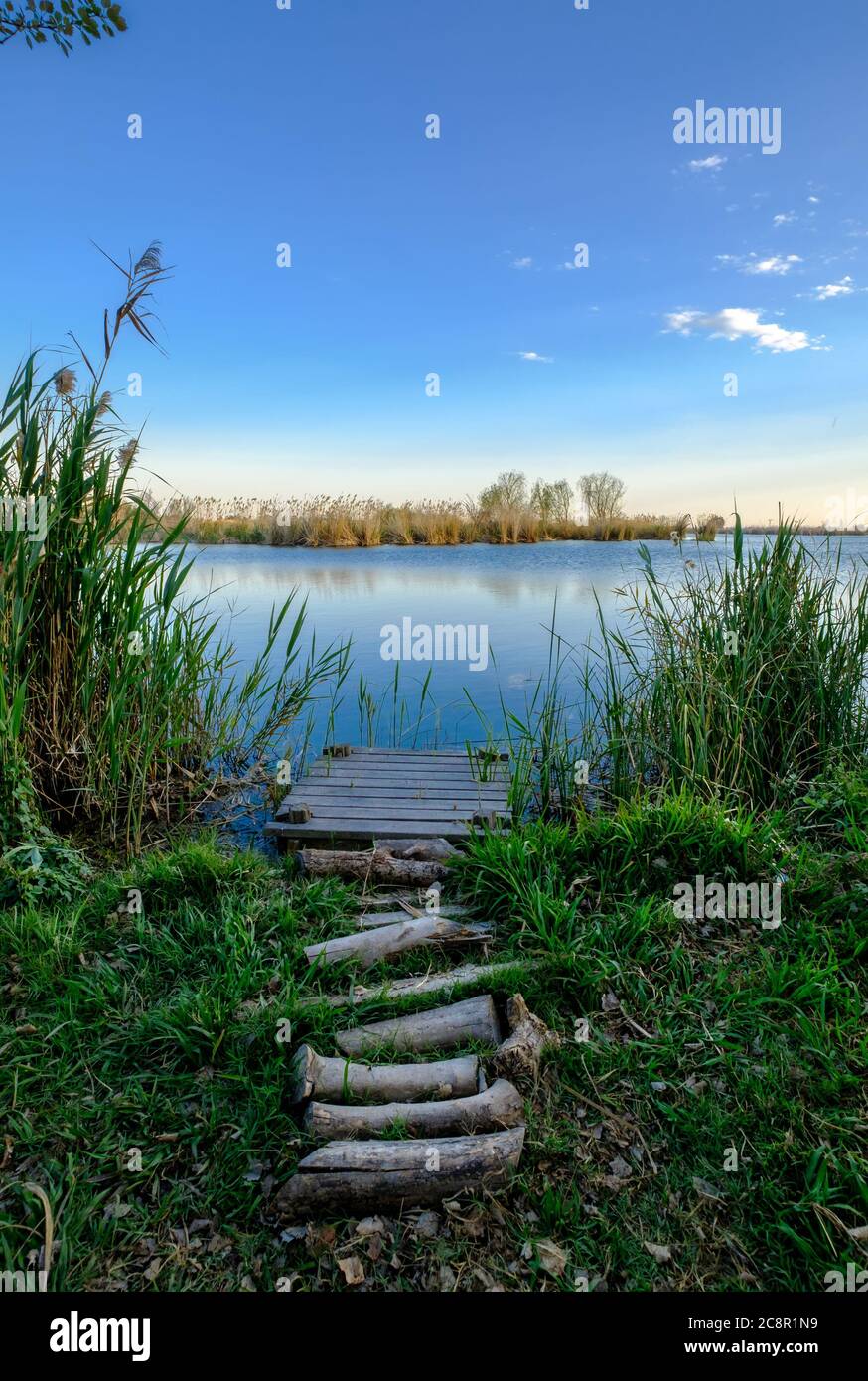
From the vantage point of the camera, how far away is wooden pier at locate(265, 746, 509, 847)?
4582 mm

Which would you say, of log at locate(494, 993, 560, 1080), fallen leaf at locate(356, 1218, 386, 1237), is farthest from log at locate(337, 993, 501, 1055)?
fallen leaf at locate(356, 1218, 386, 1237)

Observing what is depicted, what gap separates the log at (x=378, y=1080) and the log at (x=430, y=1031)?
0.42 feet

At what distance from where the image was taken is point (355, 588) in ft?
45.8

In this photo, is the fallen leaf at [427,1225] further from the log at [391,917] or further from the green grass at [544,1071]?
the log at [391,917]

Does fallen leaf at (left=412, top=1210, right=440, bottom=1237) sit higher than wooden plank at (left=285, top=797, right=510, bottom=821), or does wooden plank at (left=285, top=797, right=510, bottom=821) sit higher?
wooden plank at (left=285, top=797, right=510, bottom=821)

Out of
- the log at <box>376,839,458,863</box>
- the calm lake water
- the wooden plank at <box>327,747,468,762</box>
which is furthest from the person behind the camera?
the calm lake water

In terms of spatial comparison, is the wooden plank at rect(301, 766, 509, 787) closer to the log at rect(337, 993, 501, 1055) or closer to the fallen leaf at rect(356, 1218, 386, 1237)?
the log at rect(337, 993, 501, 1055)

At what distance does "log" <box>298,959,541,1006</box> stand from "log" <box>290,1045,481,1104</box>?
0.30 metres

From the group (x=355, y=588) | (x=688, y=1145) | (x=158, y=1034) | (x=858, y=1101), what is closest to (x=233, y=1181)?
(x=158, y=1034)

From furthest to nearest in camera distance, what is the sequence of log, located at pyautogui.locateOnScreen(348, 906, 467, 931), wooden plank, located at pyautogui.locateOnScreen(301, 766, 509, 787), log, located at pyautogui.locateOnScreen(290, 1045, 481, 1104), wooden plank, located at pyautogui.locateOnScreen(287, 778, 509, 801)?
1. wooden plank, located at pyautogui.locateOnScreen(301, 766, 509, 787)
2. wooden plank, located at pyautogui.locateOnScreen(287, 778, 509, 801)
3. log, located at pyautogui.locateOnScreen(348, 906, 467, 931)
4. log, located at pyautogui.locateOnScreen(290, 1045, 481, 1104)

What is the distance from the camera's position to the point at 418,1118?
2383mm

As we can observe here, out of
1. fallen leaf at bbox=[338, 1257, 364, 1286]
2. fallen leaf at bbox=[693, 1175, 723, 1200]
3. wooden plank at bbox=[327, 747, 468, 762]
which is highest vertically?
wooden plank at bbox=[327, 747, 468, 762]

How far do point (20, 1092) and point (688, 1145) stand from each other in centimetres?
213

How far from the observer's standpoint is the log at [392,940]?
10.2 feet
